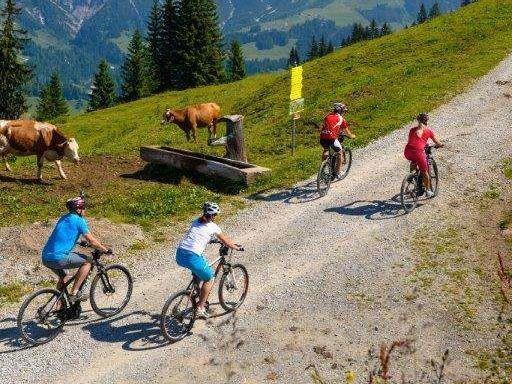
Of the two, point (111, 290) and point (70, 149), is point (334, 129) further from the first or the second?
point (70, 149)

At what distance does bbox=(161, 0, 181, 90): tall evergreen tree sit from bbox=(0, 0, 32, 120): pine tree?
23.3m

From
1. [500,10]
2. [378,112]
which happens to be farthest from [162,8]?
[378,112]

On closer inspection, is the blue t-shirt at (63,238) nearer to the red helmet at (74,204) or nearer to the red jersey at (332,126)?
the red helmet at (74,204)

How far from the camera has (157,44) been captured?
95.1m

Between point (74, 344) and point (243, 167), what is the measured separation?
12.6 m

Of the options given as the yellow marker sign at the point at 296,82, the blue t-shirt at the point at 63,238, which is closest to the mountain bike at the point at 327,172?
the yellow marker sign at the point at 296,82

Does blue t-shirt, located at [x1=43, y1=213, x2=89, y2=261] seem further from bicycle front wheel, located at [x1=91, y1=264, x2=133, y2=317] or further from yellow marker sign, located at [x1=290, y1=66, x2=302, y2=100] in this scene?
yellow marker sign, located at [x1=290, y1=66, x2=302, y2=100]

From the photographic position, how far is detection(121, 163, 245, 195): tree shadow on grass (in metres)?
23.0

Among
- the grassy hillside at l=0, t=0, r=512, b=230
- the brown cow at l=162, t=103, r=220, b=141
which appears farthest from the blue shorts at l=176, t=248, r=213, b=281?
the brown cow at l=162, t=103, r=220, b=141

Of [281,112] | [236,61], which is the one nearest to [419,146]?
[281,112]

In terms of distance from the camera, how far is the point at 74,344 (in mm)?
12539

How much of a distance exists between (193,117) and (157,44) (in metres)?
63.2

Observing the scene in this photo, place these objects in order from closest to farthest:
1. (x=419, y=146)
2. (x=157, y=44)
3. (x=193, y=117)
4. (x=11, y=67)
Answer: (x=419, y=146), (x=193, y=117), (x=11, y=67), (x=157, y=44)

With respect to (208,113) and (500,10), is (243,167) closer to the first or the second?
(208,113)
